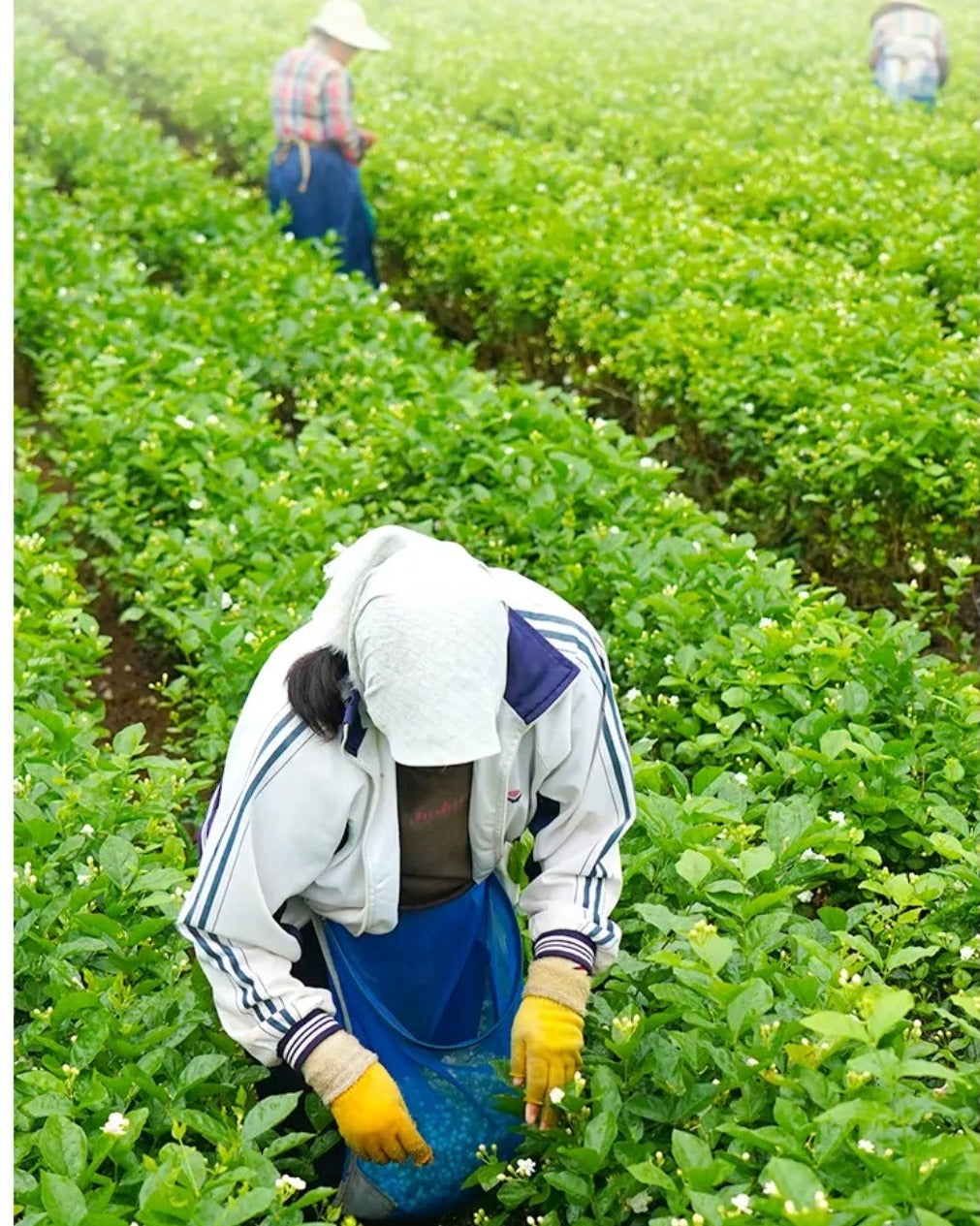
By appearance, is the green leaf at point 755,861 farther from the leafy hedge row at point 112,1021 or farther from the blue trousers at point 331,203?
the blue trousers at point 331,203

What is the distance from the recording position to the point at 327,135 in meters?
7.82

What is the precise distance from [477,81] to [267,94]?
188 cm

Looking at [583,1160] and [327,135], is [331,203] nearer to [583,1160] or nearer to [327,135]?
[327,135]

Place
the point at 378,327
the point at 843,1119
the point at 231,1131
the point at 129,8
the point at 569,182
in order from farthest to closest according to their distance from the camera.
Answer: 1. the point at 129,8
2. the point at 569,182
3. the point at 378,327
4. the point at 231,1131
5. the point at 843,1119

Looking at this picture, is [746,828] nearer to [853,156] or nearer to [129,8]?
[853,156]

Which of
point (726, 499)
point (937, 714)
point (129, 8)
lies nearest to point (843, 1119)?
point (937, 714)

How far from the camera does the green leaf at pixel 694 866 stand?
2.23 meters

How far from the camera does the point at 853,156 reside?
8.50 m

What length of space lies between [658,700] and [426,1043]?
1176 mm

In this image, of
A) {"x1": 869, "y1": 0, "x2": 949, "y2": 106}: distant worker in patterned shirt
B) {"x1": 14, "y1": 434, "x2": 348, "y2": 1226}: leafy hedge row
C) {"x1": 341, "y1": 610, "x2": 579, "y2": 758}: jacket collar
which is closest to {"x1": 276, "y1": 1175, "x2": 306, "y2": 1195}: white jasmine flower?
{"x1": 14, "y1": 434, "x2": 348, "y2": 1226}: leafy hedge row

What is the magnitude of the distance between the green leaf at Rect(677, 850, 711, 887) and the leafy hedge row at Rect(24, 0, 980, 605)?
200cm

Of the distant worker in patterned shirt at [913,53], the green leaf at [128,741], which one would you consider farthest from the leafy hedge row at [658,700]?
the distant worker in patterned shirt at [913,53]

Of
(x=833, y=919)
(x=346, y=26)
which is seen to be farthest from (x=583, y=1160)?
(x=346, y=26)

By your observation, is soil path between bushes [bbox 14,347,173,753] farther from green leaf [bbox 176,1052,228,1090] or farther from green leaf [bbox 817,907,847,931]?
green leaf [bbox 817,907,847,931]
